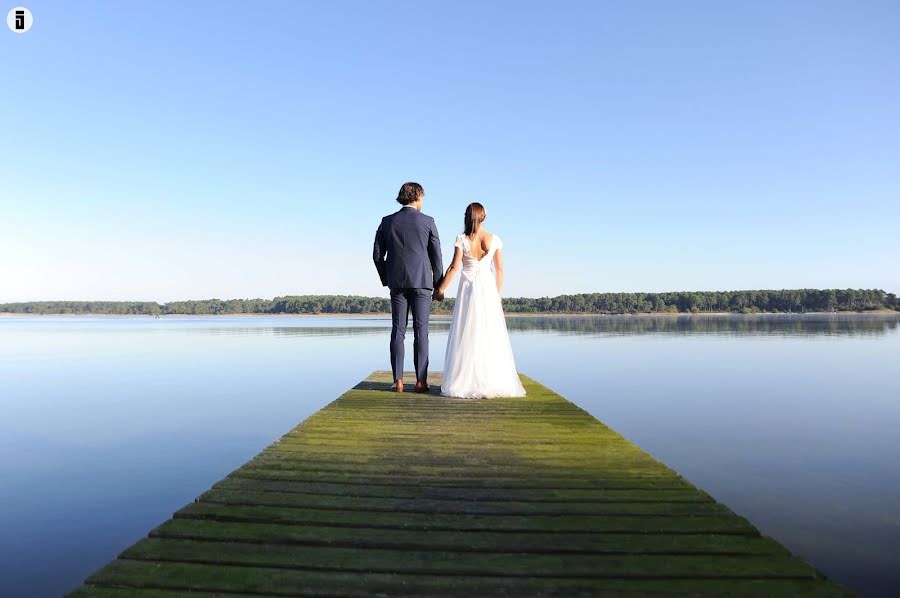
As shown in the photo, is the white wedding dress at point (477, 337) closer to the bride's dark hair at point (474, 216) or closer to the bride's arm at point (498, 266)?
the bride's arm at point (498, 266)

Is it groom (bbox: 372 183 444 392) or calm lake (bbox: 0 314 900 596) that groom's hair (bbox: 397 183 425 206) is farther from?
calm lake (bbox: 0 314 900 596)

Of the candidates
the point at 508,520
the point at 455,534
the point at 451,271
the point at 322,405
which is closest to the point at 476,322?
the point at 451,271

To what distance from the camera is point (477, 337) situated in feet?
23.1

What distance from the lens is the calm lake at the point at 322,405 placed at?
5.33m

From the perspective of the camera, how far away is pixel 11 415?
11.8 meters

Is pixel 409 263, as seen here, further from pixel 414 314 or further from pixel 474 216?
pixel 474 216

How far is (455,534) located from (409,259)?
15.1 feet

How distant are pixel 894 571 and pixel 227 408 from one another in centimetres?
1165

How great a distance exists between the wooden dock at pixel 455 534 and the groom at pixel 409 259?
2.76 m

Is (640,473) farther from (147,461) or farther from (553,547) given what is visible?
(147,461)

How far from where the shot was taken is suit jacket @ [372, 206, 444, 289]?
708 cm

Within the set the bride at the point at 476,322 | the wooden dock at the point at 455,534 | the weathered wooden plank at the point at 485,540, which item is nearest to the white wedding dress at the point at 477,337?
the bride at the point at 476,322

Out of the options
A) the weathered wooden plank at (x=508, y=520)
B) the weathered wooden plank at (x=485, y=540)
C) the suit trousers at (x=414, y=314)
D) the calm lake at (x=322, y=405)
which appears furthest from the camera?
the suit trousers at (x=414, y=314)

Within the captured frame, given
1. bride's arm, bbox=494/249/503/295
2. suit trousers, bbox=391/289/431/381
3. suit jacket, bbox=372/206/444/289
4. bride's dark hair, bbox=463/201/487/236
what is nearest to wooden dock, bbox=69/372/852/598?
suit trousers, bbox=391/289/431/381
